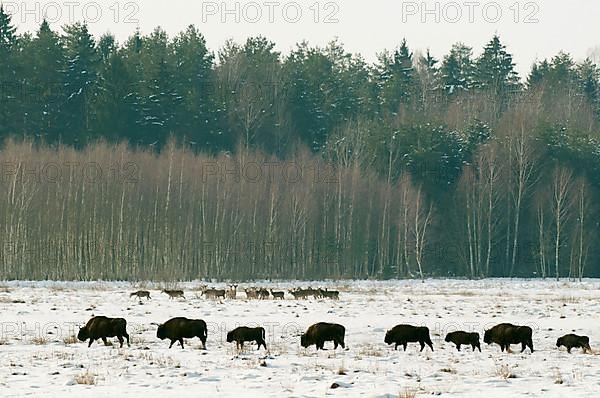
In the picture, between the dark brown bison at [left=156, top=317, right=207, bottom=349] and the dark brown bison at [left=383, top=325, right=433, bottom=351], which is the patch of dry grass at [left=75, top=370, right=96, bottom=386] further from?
the dark brown bison at [left=383, top=325, right=433, bottom=351]

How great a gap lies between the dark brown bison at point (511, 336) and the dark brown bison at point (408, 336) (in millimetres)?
1580

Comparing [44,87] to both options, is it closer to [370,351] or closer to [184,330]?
[184,330]

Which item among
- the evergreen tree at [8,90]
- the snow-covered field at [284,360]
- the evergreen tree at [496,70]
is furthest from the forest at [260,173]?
the snow-covered field at [284,360]

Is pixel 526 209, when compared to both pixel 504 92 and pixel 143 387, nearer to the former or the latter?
pixel 504 92

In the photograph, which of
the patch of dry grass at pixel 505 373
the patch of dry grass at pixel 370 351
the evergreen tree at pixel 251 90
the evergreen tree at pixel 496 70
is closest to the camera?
the patch of dry grass at pixel 505 373

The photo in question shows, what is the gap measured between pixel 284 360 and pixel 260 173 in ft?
162

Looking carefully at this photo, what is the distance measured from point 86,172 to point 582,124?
50390 millimetres

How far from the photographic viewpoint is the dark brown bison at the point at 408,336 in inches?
758

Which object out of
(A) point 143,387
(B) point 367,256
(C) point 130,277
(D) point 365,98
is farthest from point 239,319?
(D) point 365,98

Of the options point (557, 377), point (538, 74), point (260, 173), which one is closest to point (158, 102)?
point (260, 173)

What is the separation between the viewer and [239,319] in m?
26.5

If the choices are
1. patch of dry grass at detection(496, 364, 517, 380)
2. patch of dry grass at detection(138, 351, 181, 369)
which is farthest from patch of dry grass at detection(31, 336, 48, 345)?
patch of dry grass at detection(496, 364, 517, 380)

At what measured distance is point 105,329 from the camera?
1933 centimetres

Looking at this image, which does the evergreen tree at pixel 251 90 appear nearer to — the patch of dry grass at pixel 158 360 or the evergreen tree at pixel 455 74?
the evergreen tree at pixel 455 74
